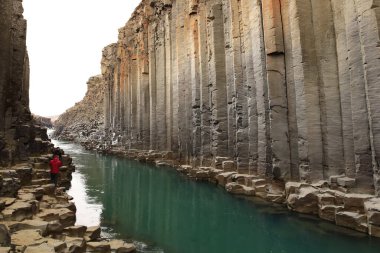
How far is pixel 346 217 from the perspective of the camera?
9.26m

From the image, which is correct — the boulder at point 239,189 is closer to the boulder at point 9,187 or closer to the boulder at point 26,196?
the boulder at point 26,196

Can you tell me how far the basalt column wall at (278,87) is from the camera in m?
9.88

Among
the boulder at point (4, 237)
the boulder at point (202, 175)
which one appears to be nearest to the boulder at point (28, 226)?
the boulder at point (4, 237)

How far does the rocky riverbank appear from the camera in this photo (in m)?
8.85

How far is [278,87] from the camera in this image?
13.4 meters

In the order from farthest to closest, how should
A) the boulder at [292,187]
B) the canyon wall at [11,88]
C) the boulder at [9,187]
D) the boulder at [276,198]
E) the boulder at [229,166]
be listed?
the boulder at [229,166] → the canyon wall at [11,88] → the boulder at [276,198] → the boulder at [292,187] → the boulder at [9,187]

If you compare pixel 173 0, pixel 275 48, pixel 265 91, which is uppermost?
pixel 173 0

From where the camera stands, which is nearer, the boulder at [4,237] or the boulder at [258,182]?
the boulder at [4,237]

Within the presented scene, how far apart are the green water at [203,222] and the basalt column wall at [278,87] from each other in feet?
6.03

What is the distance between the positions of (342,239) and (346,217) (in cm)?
98

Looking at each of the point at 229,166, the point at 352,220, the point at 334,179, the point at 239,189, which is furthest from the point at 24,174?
the point at 352,220

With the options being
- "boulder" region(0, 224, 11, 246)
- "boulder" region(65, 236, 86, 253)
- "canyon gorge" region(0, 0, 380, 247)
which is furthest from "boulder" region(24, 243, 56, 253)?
"canyon gorge" region(0, 0, 380, 247)

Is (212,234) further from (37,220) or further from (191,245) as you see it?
(37,220)

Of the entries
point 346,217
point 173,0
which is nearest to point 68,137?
point 173,0
